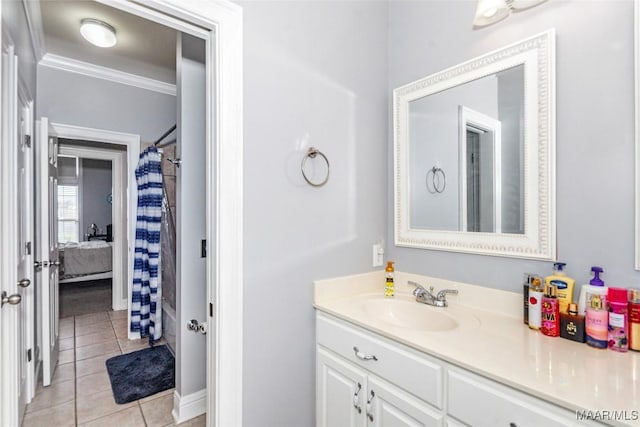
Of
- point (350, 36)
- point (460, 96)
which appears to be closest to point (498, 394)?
point (460, 96)

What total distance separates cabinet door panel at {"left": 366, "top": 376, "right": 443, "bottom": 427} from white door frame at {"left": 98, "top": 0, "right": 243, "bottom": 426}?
565mm

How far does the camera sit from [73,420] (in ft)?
6.65

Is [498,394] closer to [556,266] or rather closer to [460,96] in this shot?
[556,266]

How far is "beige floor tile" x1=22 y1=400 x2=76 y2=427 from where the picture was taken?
6.53ft

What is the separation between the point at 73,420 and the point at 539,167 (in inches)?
118

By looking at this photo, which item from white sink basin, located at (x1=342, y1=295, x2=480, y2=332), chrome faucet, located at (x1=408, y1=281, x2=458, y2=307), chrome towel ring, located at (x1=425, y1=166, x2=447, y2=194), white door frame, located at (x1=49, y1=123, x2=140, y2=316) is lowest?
white sink basin, located at (x1=342, y1=295, x2=480, y2=332)

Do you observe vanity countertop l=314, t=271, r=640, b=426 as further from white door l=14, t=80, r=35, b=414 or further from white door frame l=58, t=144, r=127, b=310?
white door frame l=58, t=144, r=127, b=310

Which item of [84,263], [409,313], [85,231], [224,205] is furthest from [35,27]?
[85,231]

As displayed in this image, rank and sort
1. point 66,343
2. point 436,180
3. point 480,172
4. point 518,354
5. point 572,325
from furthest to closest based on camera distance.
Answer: point 66,343 < point 436,180 < point 480,172 < point 572,325 < point 518,354

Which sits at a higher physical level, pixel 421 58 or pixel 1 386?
pixel 421 58

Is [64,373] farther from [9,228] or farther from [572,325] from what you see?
[572,325]

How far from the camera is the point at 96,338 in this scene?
10.9 feet

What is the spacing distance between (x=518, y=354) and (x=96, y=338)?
12.7 ft

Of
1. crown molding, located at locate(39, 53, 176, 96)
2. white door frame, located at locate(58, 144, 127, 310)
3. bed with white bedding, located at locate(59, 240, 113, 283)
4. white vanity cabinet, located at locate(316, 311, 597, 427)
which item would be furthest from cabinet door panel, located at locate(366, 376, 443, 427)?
bed with white bedding, located at locate(59, 240, 113, 283)
